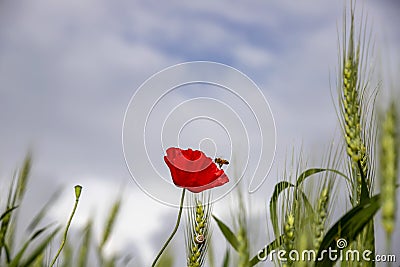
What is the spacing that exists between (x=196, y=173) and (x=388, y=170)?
0.40 m

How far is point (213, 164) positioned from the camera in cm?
63

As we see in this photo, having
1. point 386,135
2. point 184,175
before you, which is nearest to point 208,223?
point 184,175

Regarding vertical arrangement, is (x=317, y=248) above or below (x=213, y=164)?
below

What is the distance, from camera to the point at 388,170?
0.24 meters

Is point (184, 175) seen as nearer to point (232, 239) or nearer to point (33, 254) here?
point (232, 239)

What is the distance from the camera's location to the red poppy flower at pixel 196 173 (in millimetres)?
620

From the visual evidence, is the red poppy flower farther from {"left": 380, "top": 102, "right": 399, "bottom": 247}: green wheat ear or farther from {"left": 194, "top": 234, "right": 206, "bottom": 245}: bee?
{"left": 380, "top": 102, "right": 399, "bottom": 247}: green wheat ear

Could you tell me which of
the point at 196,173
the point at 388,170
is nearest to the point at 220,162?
the point at 196,173

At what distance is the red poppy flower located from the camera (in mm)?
620

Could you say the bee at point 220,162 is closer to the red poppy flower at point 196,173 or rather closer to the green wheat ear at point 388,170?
the red poppy flower at point 196,173

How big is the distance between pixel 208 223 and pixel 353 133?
228mm

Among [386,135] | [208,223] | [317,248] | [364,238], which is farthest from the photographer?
[208,223]

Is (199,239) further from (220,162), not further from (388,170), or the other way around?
(388,170)

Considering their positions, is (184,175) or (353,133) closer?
(353,133)
